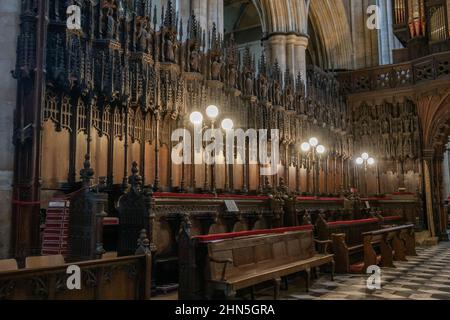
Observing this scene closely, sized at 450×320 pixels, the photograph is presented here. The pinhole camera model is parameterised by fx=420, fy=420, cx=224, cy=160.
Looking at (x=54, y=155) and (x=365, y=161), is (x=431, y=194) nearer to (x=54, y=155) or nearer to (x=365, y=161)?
(x=365, y=161)

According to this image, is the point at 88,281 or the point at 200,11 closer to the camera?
the point at 88,281

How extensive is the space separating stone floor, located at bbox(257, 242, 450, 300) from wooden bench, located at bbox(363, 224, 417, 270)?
0.90 feet

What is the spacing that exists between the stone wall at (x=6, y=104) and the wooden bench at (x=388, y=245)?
6.14 metres

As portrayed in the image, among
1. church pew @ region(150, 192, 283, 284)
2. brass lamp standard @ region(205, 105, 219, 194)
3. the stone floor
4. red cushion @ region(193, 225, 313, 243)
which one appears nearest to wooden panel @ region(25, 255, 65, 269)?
church pew @ region(150, 192, 283, 284)

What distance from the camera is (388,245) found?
8617 millimetres

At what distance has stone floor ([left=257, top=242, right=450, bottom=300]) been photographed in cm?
586

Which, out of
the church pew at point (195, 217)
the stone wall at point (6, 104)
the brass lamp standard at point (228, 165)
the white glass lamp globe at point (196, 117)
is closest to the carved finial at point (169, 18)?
the white glass lamp globe at point (196, 117)

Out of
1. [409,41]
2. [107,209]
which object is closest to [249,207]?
[107,209]

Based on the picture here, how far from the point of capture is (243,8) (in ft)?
90.6

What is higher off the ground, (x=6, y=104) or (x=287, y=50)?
(x=287, y=50)

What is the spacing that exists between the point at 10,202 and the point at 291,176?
10710 mm

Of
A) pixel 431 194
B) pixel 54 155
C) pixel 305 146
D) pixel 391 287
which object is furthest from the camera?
pixel 431 194

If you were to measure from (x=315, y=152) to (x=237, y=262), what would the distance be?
11882 millimetres

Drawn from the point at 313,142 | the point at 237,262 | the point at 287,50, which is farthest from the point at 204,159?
the point at 287,50
